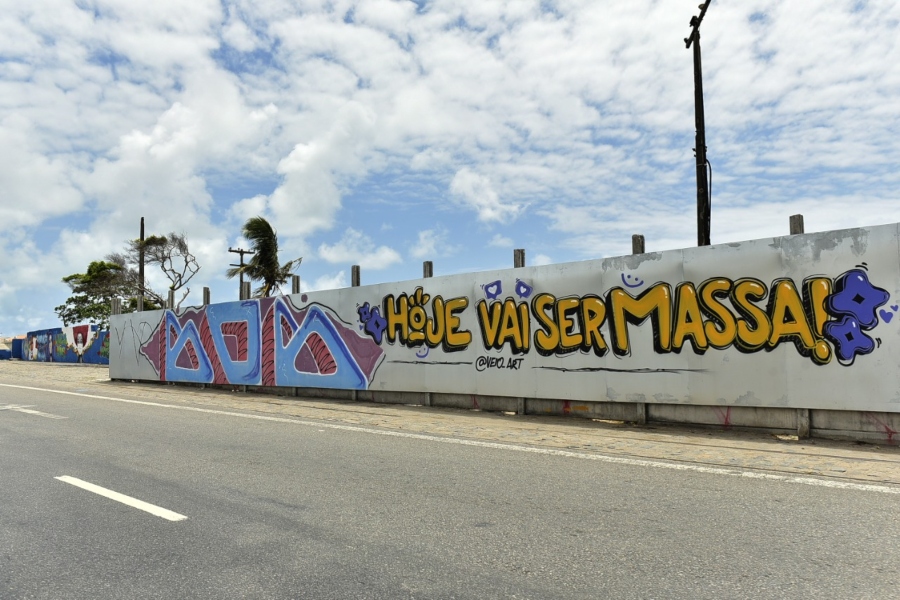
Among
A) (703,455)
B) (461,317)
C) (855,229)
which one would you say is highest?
(855,229)

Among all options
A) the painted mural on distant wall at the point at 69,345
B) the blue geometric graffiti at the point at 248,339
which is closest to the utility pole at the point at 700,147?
the blue geometric graffiti at the point at 248,339

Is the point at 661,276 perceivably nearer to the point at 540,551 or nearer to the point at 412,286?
the point at 412,286

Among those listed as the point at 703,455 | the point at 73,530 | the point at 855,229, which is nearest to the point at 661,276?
the point at 855,229

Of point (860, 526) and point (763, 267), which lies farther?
point (763, 267)

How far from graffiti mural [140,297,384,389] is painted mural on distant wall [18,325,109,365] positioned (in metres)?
22.5

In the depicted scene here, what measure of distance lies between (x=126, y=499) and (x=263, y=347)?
11.7 meters

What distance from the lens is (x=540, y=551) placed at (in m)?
4.29

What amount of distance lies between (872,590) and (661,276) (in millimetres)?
6797

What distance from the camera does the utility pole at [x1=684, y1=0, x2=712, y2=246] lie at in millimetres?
11461

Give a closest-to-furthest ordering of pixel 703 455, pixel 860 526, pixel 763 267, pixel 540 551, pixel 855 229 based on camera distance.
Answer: pixel 540 551, pixel 860 526, pixel 703 455, pixel 855 229, pixel 763 267

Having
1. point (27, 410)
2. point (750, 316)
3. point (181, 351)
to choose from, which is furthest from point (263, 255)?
point (750, 316)

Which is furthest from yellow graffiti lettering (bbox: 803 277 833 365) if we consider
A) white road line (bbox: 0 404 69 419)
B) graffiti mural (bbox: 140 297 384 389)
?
white road line (bbox: 0 404 69 419)

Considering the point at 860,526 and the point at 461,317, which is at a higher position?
the point at 461,317

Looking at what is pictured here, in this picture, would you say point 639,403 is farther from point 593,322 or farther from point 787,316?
point 787,316
